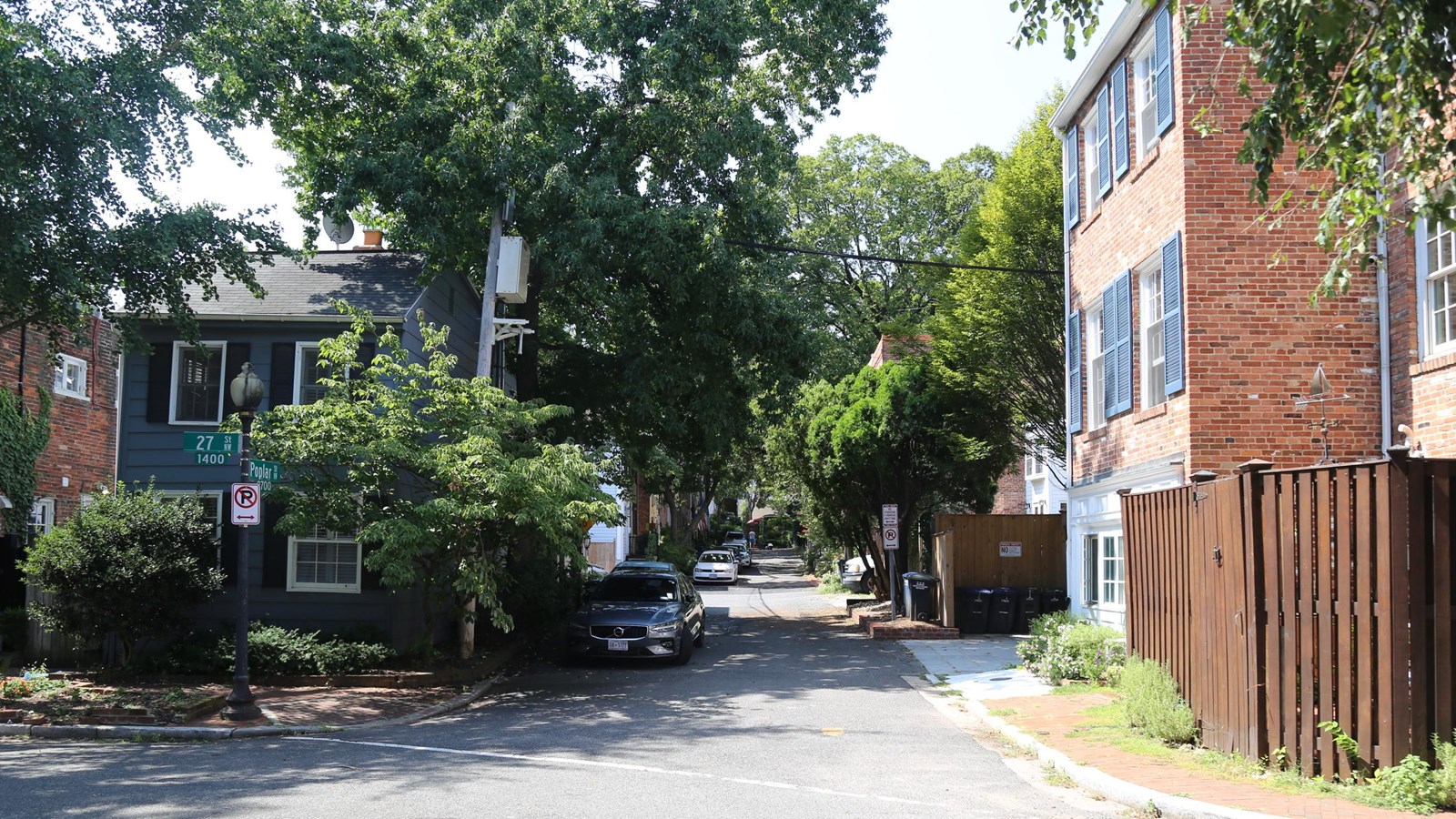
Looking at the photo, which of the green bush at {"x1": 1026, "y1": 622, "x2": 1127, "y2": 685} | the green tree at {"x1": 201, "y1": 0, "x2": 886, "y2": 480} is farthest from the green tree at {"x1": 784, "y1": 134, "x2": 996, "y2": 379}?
the green bush at {"x1": 1026, "y1": 622, "x2": 1127, "y2": 685}

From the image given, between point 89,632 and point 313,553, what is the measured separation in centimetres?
340

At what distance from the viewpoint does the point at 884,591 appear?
28.8m

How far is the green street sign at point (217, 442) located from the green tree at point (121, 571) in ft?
8.34

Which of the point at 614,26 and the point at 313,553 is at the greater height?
the point at 614,26

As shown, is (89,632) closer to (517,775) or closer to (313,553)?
(313,553)

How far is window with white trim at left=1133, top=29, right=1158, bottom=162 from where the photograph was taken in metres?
14.2

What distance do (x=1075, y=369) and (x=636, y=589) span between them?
25.8 ft

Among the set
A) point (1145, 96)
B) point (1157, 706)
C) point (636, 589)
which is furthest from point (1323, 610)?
point (636, 589)

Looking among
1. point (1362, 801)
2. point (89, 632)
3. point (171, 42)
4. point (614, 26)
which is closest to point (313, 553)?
point (89, 632)

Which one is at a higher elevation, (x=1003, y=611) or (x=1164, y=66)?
(x=1164, y=66)

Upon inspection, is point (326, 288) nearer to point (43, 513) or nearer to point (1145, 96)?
point (43, 513)

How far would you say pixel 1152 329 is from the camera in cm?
1438

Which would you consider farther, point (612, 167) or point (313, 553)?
point (612, 167)

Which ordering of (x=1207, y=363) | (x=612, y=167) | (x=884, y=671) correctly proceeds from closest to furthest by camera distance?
(x=1207, y=363) → (x=884, y=671) → (x=612, y=167)
